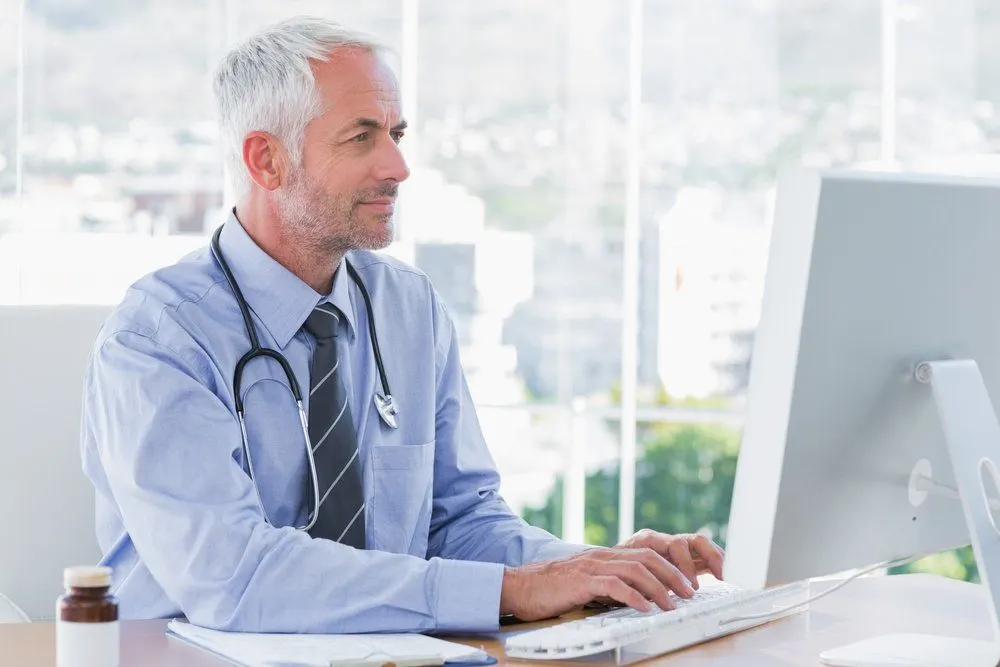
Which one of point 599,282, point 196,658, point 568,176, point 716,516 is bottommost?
point 716,516

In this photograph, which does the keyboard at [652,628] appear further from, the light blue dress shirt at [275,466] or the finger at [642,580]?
the light blue dress shirt at [275,466]

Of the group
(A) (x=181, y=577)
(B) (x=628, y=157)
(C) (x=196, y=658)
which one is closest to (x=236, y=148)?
(A) (x=181, y=577)

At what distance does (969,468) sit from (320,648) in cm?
65

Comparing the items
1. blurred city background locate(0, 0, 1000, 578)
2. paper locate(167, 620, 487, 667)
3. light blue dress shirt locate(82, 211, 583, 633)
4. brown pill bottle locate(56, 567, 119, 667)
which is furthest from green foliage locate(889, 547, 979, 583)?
brown pill bottle locate(56, 567, 119, 667)

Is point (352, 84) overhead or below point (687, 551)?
overhead

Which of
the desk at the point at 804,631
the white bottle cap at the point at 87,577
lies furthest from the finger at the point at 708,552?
the white bottle cap at the point at 87,577

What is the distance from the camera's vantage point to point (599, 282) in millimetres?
4625

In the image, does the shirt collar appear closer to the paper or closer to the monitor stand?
the paper

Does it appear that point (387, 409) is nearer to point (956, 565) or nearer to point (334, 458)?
point (334, 458)

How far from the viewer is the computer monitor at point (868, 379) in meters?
1.19

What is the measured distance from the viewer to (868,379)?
4.17 feet

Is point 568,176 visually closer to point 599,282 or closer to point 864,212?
point 599,282

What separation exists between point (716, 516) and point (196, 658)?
10.7 feet

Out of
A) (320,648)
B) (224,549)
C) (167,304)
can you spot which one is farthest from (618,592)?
(167,304)
